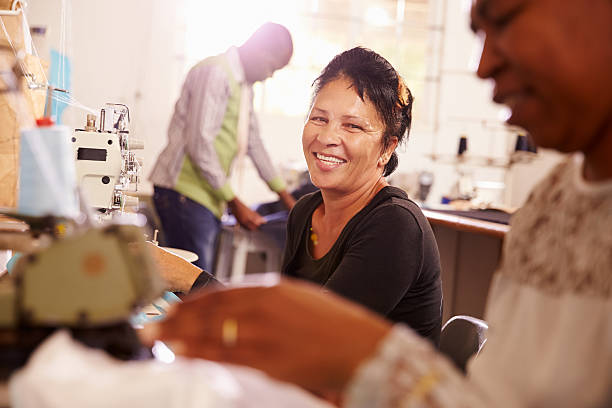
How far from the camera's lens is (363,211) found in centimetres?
152

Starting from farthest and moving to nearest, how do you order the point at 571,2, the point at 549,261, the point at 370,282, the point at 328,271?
1. the point at 328,271
2. the point at 370,282
3. the point at 549,261
4. the point at 571,2

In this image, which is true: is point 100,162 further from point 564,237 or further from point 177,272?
point 564,237

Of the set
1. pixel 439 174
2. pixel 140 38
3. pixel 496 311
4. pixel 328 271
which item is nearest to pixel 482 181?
pixel 439 174

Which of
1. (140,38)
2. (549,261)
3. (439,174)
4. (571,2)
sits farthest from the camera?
(439,174)

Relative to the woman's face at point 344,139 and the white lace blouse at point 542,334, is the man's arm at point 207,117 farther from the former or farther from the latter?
the white lace blouse at point 542,334

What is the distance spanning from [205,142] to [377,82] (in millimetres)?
1535

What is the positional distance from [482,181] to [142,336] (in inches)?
239

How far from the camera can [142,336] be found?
2.17 ft

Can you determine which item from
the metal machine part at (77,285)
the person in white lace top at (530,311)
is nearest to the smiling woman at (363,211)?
the person in white lace top at (530,311)

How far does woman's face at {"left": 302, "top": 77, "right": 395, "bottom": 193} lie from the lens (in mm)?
1617

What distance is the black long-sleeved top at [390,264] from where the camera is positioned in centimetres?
138

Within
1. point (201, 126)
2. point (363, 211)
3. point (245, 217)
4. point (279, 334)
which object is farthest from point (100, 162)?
point (245, 217)

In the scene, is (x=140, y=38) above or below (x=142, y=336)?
above

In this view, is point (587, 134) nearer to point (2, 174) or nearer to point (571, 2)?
point (571, 2)
